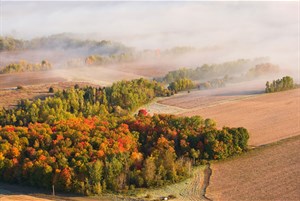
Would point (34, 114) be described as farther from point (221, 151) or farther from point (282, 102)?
point (282, 102)

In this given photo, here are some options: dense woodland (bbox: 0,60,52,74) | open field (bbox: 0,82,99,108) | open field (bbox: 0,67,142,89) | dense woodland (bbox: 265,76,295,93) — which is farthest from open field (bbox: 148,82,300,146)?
dense woodland (bbox: 0,60,52,74)

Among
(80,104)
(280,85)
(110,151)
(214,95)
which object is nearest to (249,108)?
(214,95)

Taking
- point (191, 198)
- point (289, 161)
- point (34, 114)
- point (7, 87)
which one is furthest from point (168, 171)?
point (7, 87)

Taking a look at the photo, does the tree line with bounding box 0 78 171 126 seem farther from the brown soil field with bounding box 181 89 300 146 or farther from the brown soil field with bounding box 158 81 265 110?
the brown soil field with bounding box 181 89 300 146

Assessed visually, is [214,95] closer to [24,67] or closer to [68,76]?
[68,76]

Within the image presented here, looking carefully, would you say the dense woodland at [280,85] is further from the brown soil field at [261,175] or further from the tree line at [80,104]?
the brown soil field at [261,175]
